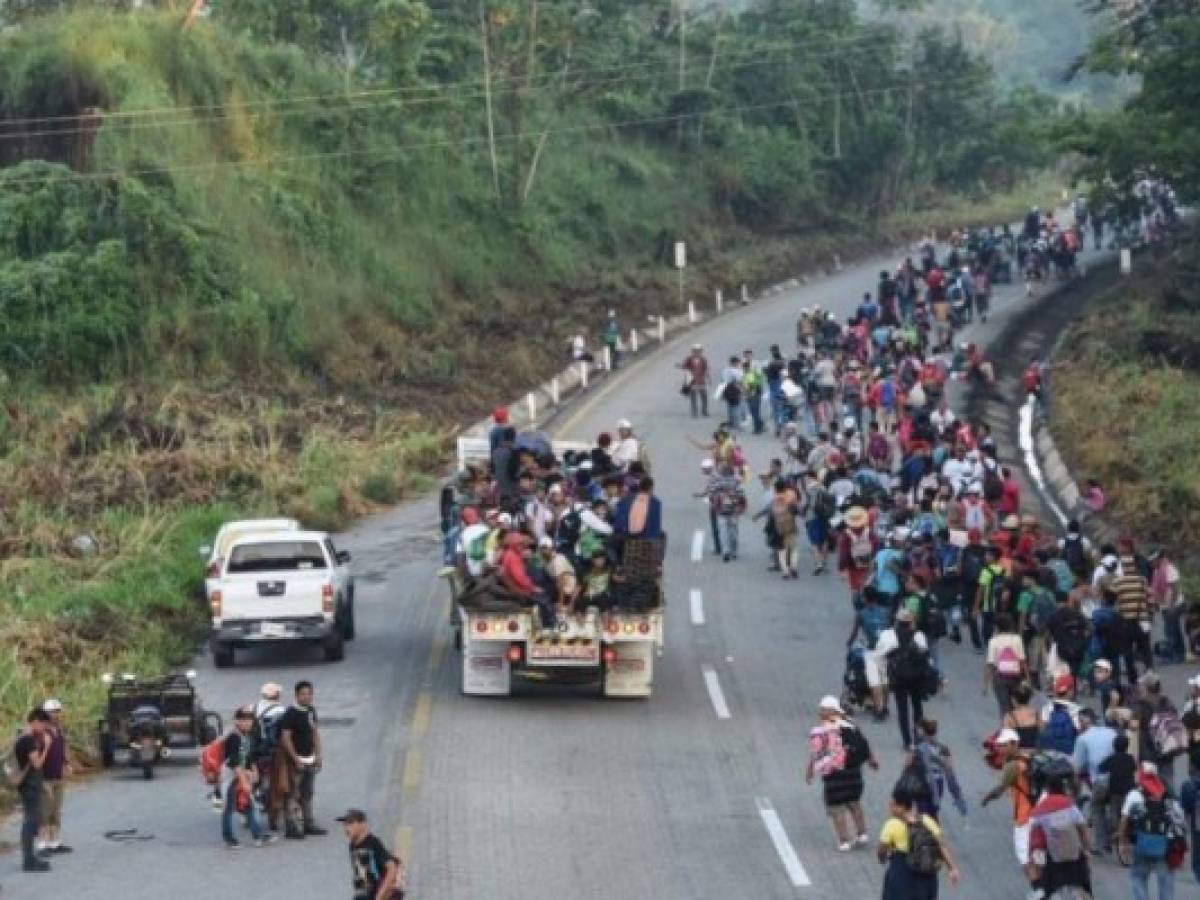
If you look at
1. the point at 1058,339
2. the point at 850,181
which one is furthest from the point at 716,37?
the point at 1058,339

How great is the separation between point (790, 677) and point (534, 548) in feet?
12.4

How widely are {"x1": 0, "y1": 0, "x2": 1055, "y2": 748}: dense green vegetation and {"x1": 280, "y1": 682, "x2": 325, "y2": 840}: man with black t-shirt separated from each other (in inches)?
222

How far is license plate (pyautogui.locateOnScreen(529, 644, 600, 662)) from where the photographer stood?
95.4 feet

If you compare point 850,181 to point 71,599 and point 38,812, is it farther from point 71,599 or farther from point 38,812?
point 38,812

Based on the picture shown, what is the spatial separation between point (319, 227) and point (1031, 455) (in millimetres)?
19376

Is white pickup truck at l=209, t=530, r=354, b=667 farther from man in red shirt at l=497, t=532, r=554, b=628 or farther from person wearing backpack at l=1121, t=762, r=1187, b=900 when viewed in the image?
person wearing backpack at l=1121, t=762, r=1187, b=900

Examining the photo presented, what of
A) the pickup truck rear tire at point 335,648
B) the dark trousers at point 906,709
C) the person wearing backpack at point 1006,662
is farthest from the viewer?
the pickup truck rear tire at point 335,648

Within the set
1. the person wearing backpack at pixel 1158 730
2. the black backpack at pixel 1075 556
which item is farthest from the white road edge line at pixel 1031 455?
the person wearing backpack at pixel 1158 730

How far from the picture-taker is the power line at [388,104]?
58.4 m

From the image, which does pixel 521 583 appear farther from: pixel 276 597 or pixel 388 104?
pixel 388 104

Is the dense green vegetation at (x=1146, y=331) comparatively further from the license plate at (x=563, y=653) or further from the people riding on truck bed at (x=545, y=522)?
the license plate at (x=563, y=653)

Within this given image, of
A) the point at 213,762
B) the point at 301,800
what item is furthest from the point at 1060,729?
the point at 213,762

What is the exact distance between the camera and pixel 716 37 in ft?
290

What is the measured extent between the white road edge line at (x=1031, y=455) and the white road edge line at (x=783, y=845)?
17.1 m
